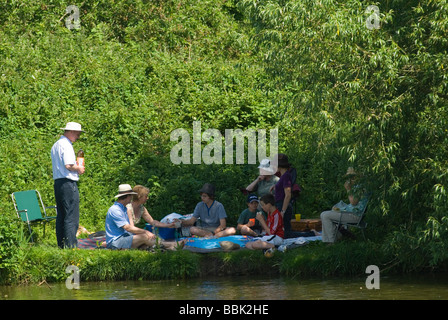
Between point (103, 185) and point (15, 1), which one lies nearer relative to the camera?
point (103, 185)

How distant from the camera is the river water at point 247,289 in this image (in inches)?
333

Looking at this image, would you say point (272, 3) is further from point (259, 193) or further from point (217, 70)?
point (217, 70)

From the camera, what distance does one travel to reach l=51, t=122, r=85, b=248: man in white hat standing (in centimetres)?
1039

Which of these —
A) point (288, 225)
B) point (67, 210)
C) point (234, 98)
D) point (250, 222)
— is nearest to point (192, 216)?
point (250, 222)

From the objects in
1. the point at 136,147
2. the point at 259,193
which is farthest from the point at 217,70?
the point at 259,193

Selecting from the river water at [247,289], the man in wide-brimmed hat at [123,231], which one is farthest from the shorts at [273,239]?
the man in wide-brimmed hat at [123,231]

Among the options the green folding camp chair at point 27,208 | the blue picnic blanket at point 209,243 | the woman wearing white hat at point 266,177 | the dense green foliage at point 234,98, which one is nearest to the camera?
the dense green foliage at point 234,98

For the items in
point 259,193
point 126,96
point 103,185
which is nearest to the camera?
point 259,193

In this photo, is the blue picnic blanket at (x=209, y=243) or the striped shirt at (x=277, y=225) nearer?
the blue picnic blanket at (x=209, y=243)

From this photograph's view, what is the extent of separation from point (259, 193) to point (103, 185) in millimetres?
3754

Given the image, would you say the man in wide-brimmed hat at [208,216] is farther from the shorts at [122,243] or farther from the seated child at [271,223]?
the shorts at [122,243]

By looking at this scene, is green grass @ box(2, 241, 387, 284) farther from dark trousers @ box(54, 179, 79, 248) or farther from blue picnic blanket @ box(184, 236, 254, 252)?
dark trousers @ box(54, 179, 79, 248)

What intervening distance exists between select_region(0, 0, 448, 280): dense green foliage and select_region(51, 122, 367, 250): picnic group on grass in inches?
16.0
